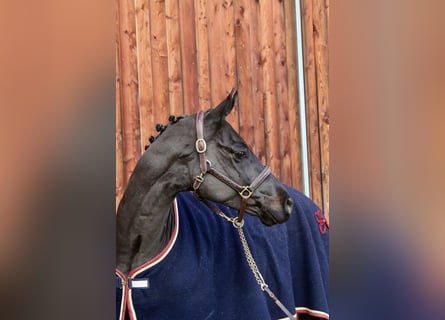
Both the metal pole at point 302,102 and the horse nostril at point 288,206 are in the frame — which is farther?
the metal pole at point 302,102

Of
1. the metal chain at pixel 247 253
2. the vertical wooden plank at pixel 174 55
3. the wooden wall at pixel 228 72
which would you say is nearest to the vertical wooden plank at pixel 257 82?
the wooden wall at pixel 228 72

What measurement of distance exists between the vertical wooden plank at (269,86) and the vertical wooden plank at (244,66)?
9 cm

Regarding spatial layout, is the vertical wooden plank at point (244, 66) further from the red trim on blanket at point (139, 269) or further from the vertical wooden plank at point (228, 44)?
the red trim on blanket at point (139, 269)

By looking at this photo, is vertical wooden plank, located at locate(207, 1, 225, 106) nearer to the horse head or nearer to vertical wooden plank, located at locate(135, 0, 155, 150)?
vertical wooden plank, located at locate(135, 0, 155, 150)

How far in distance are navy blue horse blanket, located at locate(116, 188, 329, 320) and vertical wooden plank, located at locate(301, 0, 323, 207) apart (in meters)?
0.86

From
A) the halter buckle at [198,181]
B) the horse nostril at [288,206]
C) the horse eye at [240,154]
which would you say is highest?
the horse eye at [240,154]

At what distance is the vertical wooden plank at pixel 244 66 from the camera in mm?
2904

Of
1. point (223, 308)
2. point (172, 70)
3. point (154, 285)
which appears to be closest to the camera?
point (154, 285)

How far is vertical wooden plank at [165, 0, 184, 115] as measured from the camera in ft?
8.82

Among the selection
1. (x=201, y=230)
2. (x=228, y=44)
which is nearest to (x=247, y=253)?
(x=201, y=230)
